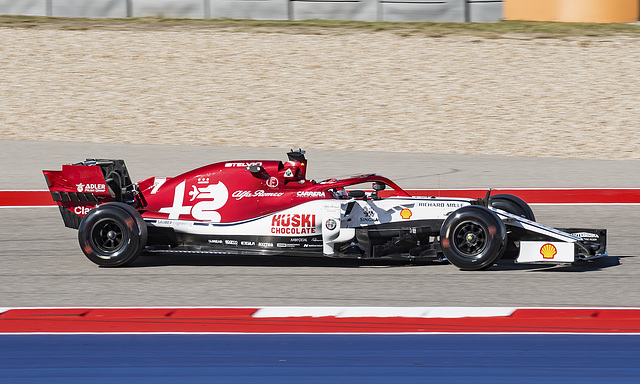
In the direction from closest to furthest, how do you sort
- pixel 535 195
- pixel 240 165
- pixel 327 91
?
pixel 240 165
pixel 535 195
pixel 327 91

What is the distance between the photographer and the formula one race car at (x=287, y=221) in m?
7.82

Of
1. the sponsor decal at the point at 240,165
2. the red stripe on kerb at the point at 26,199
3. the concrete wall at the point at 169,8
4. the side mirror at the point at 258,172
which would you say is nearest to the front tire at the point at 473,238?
the side mirror at the point at 258,172

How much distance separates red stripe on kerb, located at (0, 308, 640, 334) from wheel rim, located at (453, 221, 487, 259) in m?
1.19

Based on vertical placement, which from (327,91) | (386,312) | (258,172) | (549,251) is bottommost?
(386,312)

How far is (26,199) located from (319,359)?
7426 mm

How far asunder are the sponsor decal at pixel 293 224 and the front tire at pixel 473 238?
1.09 m

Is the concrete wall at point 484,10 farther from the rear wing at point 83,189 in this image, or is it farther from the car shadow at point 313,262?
the rear wing at point 83,189

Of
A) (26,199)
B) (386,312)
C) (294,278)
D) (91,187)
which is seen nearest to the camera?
(386,312)

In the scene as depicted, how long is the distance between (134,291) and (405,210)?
230cm

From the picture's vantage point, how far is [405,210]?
8094 mm

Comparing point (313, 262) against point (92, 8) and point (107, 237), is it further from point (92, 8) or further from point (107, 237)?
point (92, 8)

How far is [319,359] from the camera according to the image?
580cm

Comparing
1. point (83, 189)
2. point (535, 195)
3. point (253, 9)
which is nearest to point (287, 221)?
point (83, 189)

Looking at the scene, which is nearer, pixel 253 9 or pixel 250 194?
pixel 250 194
